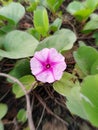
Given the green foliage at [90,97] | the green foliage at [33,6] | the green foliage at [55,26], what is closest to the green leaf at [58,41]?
the green foliage at [55,26]

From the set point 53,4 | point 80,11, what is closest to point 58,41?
point 80,11

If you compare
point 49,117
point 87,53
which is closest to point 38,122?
point 49,117

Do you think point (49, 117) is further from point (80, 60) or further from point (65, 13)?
point (65, 13)

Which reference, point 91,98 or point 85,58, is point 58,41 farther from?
point 91,98

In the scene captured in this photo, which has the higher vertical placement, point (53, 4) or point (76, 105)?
point (53, 4)

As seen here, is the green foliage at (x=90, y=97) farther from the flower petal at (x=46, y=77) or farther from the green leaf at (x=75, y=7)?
the green leaf at (x=75, y=7)

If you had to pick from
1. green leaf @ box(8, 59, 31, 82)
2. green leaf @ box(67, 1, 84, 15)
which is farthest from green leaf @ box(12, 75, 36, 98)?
green leaf @ box(67, 1, 84, 15)

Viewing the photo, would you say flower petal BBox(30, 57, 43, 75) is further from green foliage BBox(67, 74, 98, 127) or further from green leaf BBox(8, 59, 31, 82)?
green foliage BBox(67, 74, 98, 127)
